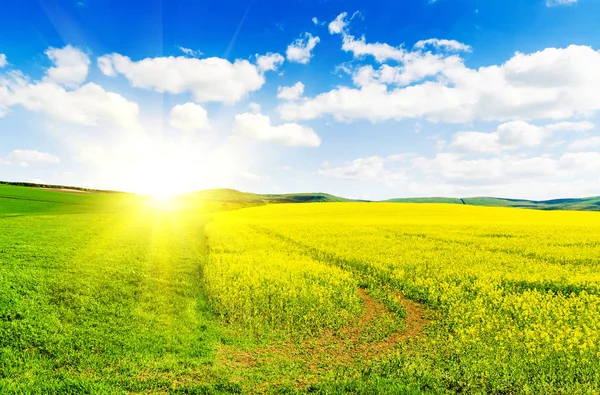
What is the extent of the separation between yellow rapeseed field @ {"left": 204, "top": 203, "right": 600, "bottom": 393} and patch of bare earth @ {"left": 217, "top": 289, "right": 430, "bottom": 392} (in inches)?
24.9

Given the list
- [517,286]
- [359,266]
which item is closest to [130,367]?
[359,266]

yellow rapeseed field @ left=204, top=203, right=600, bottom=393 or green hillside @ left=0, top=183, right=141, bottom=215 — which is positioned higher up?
green hillside @ left=0, top=183, right=141, bottom=215

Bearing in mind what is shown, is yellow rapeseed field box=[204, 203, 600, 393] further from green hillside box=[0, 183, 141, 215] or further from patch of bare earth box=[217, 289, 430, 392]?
green hillside box=[0, 183, 141, 215]

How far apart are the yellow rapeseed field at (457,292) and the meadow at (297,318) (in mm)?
82

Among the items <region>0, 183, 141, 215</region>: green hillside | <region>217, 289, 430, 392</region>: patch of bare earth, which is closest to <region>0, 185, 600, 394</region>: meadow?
<region>217, 289, 430, 392</region>: patch of bare earth

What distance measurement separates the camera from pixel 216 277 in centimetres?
1956

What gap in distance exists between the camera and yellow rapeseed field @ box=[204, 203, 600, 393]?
35.1ft

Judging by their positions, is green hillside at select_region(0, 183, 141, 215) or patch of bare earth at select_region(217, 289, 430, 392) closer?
patch of bare earth at select_region(217, 289, 430, 392)

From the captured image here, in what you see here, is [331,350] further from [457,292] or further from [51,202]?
[51,202]

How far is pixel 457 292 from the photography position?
16.8 metres

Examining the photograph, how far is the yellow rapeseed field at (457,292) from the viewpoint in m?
10.7

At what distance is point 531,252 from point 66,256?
3171cm

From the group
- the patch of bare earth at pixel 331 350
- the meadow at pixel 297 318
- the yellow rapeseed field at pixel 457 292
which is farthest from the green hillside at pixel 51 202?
the patch of bare earth at pixel 331 350

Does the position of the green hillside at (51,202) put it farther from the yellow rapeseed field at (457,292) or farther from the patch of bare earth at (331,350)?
the patch of bare earth at (331,350)
